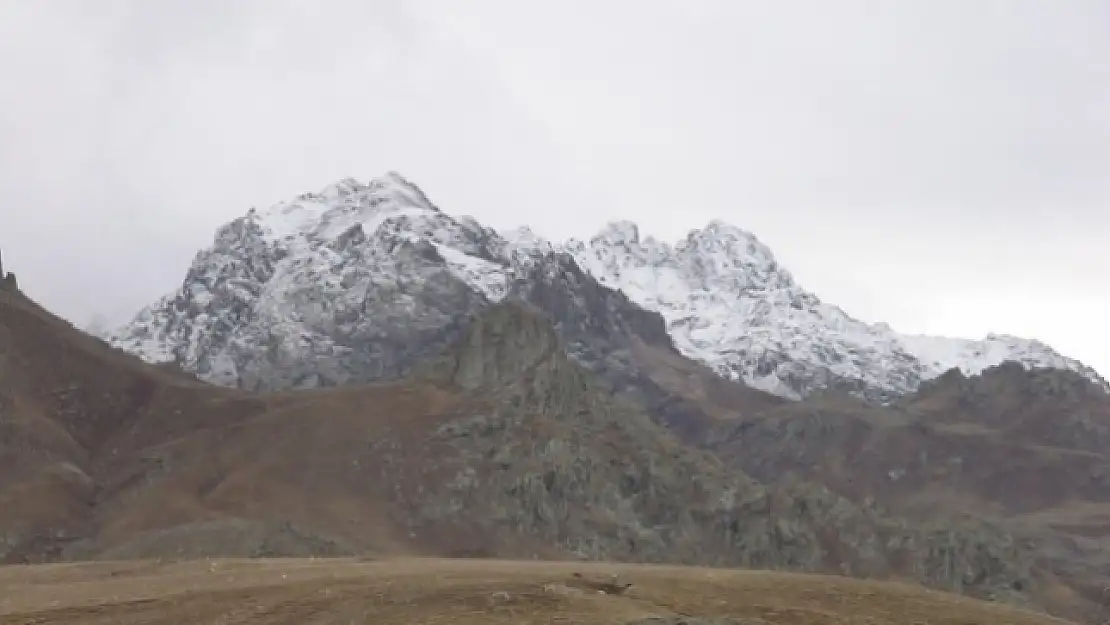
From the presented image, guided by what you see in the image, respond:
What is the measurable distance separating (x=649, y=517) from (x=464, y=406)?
3493 centimetres

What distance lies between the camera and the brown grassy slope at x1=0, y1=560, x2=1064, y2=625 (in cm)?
3969

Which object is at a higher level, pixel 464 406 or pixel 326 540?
pixel 464 406

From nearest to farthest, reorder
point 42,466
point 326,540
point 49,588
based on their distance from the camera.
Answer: point 49,588 < point 326,540 < point 42,466

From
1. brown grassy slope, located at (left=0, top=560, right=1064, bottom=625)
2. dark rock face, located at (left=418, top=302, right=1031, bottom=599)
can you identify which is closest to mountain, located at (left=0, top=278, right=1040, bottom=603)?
dark rock face, located at (left=418, top=302, right=1031, bottom=599)

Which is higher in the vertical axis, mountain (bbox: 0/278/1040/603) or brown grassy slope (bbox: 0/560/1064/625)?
mountain (bbox: 0/278/1040/603)

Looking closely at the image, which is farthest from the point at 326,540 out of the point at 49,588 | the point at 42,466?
the point at 49,588

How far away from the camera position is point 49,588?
174 ft

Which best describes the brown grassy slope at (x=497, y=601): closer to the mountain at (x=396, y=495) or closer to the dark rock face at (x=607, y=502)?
the mountain at (x=396, y=495)

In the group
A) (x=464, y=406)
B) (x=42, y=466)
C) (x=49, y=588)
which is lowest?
(x=49, y=588)

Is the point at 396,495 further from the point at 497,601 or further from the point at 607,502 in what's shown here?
the point at 497,601

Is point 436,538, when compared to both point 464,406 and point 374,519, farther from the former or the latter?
point 464,406

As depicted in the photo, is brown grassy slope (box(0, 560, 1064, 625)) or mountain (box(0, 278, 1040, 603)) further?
mountain (box(0, 278, 1040, 603))

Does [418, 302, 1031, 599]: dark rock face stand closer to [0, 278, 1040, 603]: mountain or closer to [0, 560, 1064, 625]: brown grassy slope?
[0, 278, 1040, 603]: mountain

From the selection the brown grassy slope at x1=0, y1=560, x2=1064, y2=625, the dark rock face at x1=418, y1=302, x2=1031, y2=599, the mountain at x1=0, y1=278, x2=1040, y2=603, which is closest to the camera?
the brown grassy slope at x1=0, y1=560, x2=1064, y2=625
